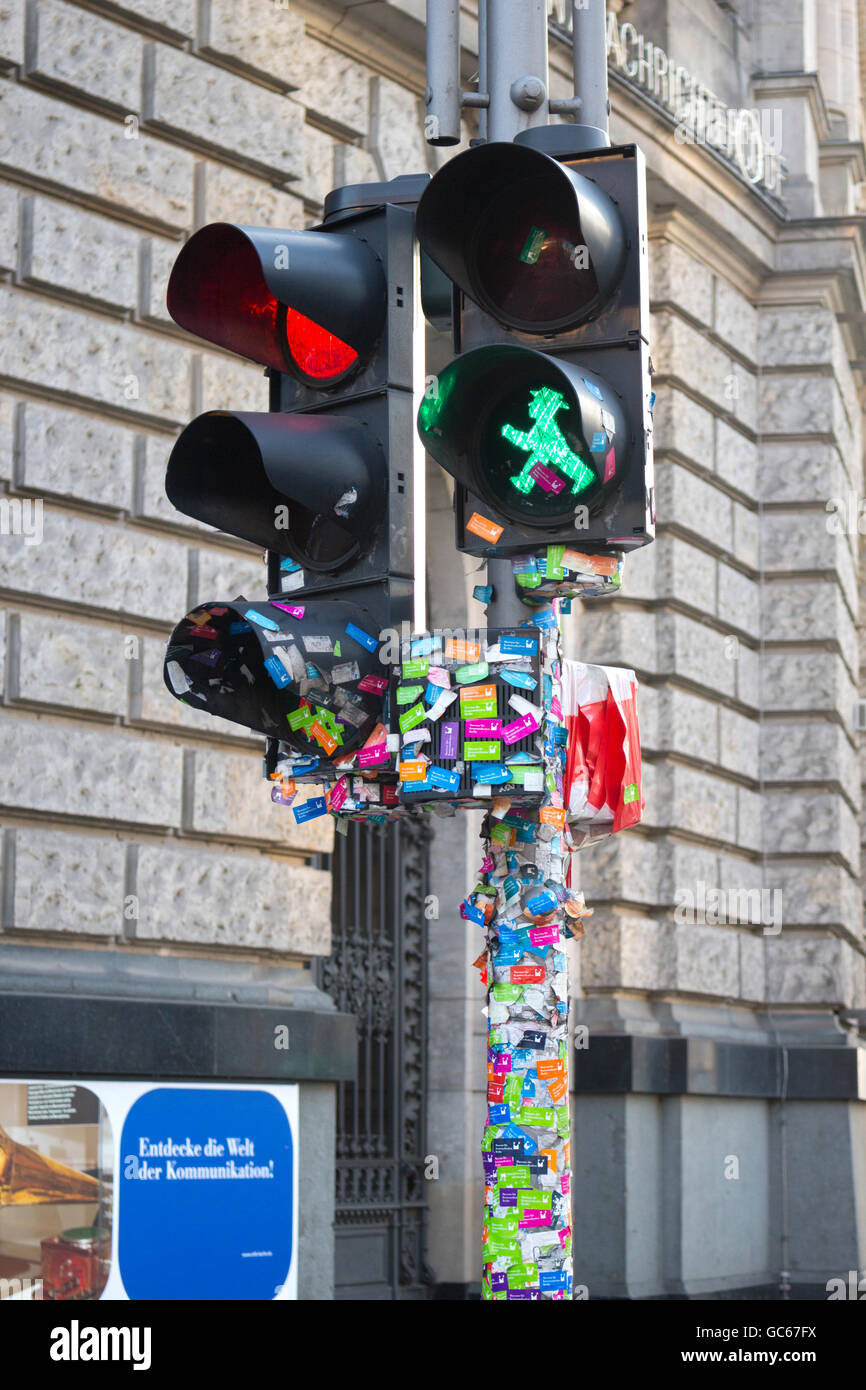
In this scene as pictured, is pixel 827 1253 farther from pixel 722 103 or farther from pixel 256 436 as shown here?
pixel 256 436

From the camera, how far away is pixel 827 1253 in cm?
1491

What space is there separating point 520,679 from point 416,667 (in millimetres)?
266

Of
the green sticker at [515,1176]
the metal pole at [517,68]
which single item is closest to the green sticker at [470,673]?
the green sticker at [515,1176]

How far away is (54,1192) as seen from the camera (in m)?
8.60

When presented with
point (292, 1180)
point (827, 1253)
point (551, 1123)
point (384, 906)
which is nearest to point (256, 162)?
point (384, 906)

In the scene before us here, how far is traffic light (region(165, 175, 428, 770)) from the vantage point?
5.24 m

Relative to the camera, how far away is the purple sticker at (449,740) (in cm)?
521

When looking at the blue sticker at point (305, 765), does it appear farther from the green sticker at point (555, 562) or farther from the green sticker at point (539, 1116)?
the green sticker at point (539, 1116)

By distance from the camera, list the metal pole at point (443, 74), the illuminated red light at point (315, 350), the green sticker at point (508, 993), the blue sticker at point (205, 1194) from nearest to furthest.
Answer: the green sticker at point (508, 993)
the illuminated red light at point (315, 350)
the metal pole at point (443, 74)
the blue sticker at point (205, 1194)

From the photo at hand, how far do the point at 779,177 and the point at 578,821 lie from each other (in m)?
12.5

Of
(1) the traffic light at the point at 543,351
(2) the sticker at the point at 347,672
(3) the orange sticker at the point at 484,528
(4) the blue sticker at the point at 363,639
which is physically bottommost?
(2) the sticker at the point at 347,672

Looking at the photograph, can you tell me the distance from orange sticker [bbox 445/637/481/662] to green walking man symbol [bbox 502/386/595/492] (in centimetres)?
47

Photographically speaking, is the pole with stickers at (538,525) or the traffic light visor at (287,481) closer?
the pole with stickers at (538,525)

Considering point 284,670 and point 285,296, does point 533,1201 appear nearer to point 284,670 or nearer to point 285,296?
point 284,670
